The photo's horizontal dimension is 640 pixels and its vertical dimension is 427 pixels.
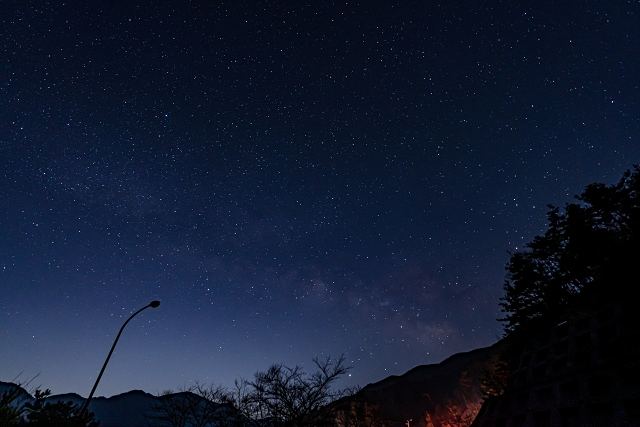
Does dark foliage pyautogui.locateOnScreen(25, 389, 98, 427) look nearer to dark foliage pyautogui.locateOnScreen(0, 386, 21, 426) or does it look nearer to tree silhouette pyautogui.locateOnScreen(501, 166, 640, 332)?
dark foliage pyautogui.locateOnScreen(0, 386, 21, 426)

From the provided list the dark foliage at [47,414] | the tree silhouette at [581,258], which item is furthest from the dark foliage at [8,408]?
the tree silhouette at [581,258]

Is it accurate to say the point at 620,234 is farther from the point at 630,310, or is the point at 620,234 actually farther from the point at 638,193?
the point at 630,310

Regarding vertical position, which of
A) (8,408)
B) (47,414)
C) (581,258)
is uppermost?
(581,258)

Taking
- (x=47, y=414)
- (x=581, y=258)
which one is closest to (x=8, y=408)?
(x=47, y=414)

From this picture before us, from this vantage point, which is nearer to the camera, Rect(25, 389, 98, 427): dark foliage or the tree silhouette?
Rect(25, 389, 98, 427): dark foliage

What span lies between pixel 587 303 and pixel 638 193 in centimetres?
784

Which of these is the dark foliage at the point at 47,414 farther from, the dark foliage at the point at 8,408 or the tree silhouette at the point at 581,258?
the tree silhouette at the point at 581,258

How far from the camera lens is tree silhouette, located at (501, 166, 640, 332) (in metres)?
19.2

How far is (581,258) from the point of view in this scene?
25.1 metres

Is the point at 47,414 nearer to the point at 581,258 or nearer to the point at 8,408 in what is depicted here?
the point at 8,408

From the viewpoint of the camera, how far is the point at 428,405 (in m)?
82.4

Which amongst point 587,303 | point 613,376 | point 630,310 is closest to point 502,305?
point 587,303

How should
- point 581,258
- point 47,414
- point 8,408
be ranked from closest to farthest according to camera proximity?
point 8,408
point 47,414
point 581,258

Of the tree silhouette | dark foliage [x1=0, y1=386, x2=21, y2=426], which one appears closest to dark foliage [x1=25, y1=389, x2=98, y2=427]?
dark foliage [x1=0, y1=386, x2=21, y2=426]
